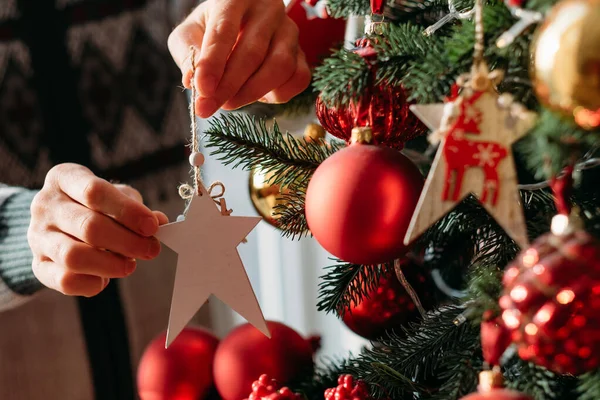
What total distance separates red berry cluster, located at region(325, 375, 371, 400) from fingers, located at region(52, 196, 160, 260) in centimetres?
18

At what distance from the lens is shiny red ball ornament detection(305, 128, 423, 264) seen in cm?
39

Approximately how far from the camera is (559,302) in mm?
316

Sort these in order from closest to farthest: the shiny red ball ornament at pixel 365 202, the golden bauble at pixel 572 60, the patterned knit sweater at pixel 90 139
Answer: the golden bauble at pixel 572 60
the shiny red ball ornament at pixel 365 202
the patterned knit sweater at pixel 90 139

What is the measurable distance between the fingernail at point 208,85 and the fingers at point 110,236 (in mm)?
106

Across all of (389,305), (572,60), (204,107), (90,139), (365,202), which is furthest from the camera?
(90,139)

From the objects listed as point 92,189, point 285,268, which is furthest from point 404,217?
point 285,268

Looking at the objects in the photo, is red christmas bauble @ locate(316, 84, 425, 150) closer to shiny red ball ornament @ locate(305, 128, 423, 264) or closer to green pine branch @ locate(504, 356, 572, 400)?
shiny red ball ornament @ locate(305, 128, 423, 264)

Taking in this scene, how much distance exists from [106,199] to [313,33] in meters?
0.35

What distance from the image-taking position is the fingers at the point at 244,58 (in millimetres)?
488

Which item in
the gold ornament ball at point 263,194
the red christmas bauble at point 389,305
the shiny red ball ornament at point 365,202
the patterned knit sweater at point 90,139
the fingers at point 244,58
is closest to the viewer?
the shiny red ball ornament at point 365,202

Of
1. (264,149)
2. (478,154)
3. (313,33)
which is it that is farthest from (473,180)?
(313,33)

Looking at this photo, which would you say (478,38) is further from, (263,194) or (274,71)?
(263,194)

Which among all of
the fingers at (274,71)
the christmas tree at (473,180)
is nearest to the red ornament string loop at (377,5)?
the christmas tree at (473,180)

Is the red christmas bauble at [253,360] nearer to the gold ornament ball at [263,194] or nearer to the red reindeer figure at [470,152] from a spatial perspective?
the gold ornament ball at [263,194]
